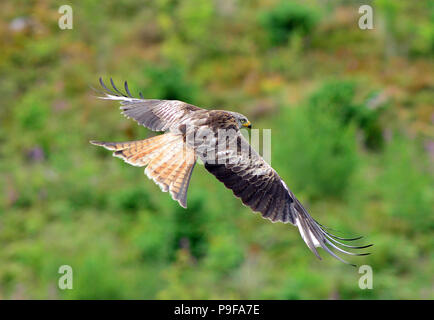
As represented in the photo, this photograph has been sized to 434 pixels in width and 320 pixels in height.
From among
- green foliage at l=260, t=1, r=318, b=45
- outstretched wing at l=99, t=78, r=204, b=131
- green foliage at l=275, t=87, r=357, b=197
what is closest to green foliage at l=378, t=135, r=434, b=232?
green foliage at l=275, t=87, r=357, b=197

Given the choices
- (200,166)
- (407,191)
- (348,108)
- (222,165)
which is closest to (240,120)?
(222,165)

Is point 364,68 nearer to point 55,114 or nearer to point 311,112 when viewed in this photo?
point 311,112

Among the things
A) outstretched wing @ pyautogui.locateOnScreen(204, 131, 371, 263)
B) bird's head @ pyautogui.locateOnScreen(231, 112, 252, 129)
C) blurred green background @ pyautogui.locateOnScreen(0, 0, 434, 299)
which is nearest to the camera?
outstretched wing @ pyautogui.locateOnScreen(204, 131, 371, 263)

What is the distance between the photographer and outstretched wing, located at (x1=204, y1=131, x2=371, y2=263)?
675cm

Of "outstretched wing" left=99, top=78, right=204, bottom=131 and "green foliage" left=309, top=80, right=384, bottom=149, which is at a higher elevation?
"green foliage" left=309, top=80, right=384, bottom=149

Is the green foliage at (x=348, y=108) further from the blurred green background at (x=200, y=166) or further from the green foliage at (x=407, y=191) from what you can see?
the green foliage at (x=407, y=191)

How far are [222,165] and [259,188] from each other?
16.0 inches

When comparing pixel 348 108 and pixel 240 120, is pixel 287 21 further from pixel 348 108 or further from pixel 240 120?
pixel 240 120

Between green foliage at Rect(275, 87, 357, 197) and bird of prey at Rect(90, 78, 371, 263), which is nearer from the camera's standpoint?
bird of prey at Rect(90, 78, 371, 263)

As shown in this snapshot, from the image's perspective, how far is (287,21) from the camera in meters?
21.2

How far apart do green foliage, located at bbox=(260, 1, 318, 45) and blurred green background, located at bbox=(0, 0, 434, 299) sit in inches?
1.8

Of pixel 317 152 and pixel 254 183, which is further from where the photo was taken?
pixel 317 152

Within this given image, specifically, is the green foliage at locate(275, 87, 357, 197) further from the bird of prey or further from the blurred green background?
the bird of prey

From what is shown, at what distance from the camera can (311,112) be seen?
14359 millimetres
